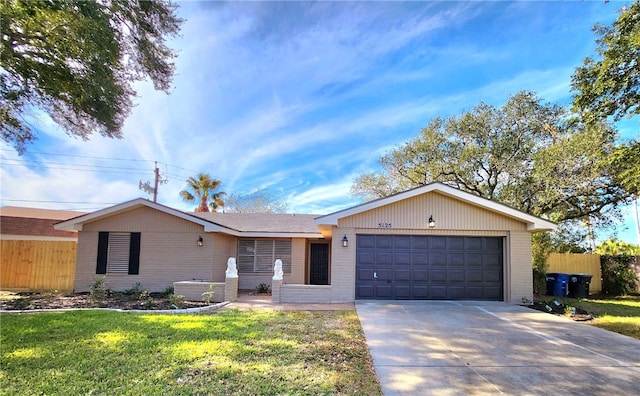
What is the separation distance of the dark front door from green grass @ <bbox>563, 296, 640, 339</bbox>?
920 centimetres

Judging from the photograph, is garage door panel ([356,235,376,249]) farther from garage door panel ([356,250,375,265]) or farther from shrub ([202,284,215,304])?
shrub ([202,284,215,304])

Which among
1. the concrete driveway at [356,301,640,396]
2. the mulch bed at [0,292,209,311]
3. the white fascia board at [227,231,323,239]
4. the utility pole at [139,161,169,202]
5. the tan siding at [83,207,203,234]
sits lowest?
the mulch bed at [0,292,209,311]

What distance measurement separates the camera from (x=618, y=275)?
48.0 feet

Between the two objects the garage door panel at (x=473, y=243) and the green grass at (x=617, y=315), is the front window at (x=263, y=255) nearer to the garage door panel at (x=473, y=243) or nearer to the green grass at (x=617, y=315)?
the garage door panel at (x=473, y=243)

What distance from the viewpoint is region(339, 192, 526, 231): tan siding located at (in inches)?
438

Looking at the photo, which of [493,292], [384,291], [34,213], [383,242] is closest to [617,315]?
[493,292]

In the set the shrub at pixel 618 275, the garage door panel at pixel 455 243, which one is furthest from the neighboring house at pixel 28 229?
the shrub at pixel 618 275

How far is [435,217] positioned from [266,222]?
7.99m

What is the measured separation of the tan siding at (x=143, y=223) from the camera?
12945mm

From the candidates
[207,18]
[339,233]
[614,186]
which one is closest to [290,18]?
[207,18]

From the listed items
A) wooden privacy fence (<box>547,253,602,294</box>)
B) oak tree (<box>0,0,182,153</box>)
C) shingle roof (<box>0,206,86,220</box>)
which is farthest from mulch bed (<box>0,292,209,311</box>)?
shingle roof (<box>0,206,86,220</box>)

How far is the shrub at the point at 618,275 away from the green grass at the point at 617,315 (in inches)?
71.7

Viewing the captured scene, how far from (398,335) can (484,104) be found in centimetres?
1503

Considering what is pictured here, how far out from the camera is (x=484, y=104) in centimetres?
1786
